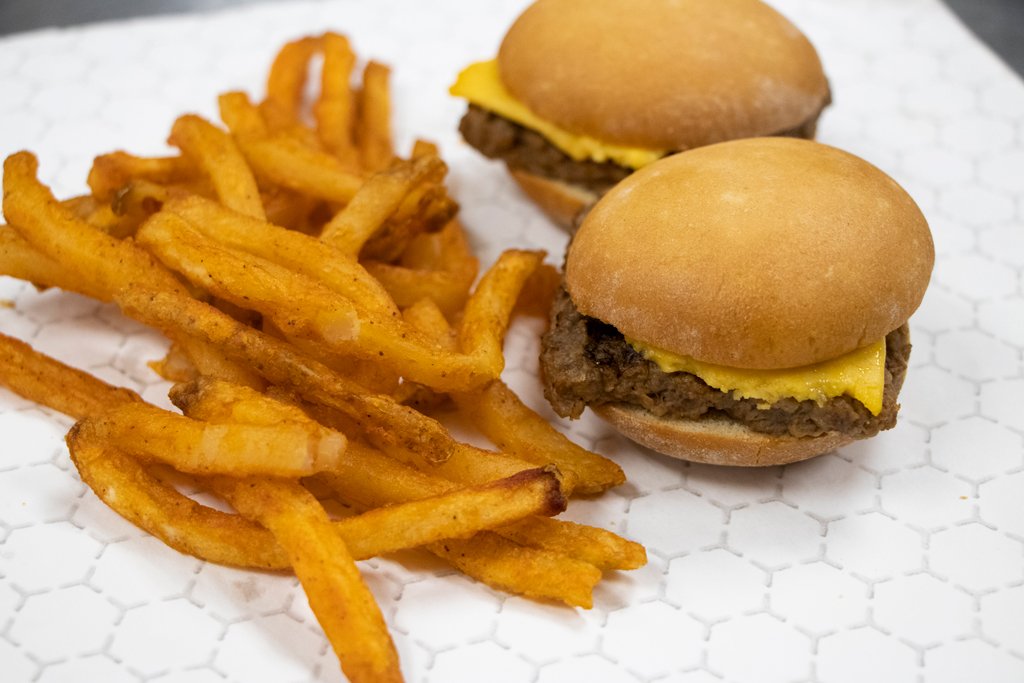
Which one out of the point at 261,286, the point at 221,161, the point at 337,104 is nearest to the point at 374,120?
the point at 337,104

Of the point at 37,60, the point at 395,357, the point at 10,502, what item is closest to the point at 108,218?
the point at 10,502

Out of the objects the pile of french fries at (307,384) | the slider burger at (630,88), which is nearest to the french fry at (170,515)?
the pile of french fries at (307,384)

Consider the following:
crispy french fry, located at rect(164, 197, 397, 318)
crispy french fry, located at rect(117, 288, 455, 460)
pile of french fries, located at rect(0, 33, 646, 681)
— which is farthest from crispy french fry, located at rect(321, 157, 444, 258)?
crispy french fry, located at rect(117, 288, 455, 460)

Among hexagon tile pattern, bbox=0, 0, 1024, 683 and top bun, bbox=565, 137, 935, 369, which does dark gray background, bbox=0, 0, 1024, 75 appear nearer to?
hexagon tile pattern, bbox=0, 0, 1024, 683

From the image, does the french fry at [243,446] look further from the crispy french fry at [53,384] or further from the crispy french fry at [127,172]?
the crispy french fry at [127,172]

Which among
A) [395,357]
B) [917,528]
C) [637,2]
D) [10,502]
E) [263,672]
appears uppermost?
[637,2]

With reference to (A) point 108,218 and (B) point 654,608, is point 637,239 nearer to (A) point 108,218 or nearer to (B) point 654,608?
(B) point 654,608
